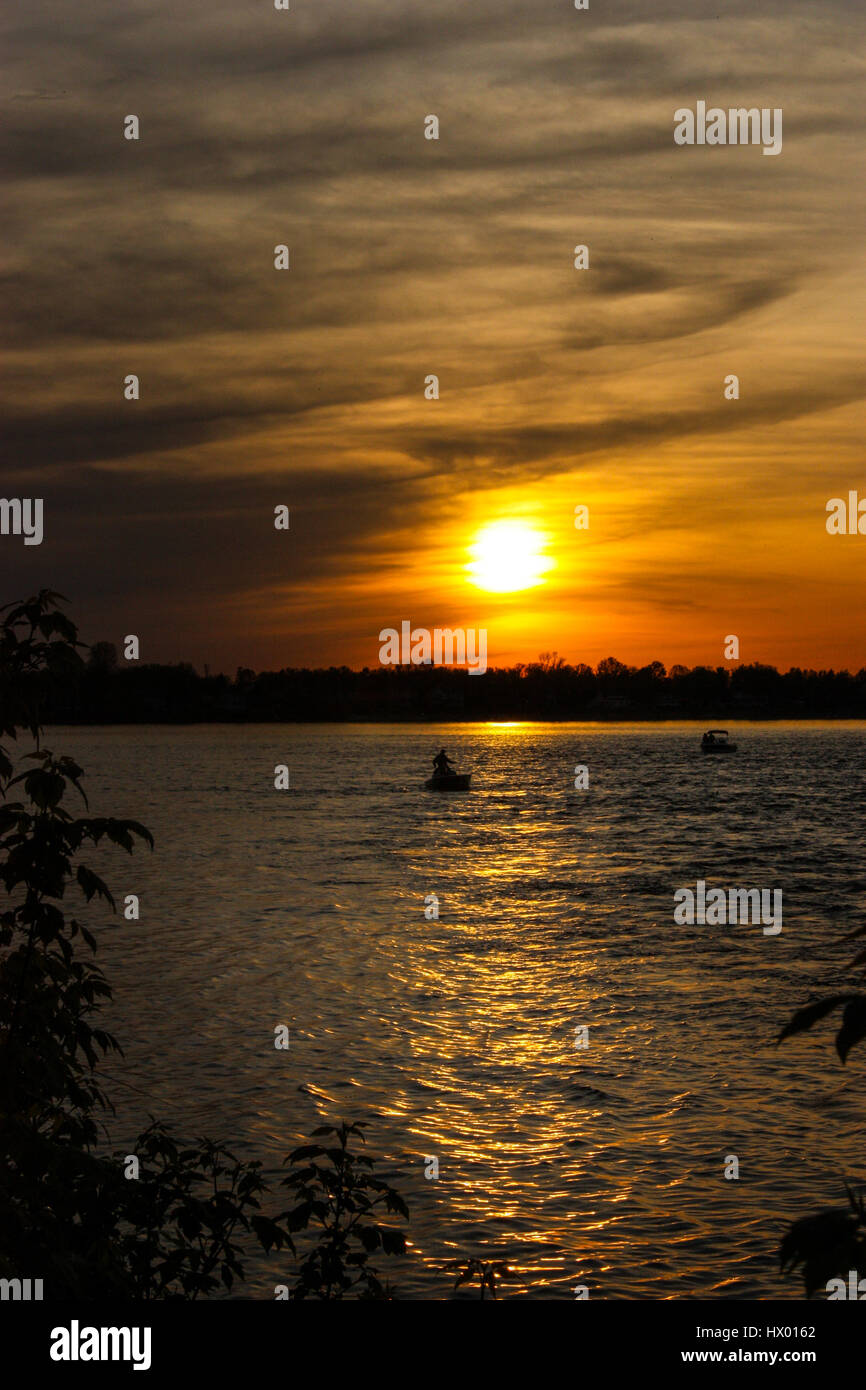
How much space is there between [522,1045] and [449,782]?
78.0 m

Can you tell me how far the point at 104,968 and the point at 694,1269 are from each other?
20881 mm

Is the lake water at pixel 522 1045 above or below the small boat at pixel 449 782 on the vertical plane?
below

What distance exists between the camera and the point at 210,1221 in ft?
26.6

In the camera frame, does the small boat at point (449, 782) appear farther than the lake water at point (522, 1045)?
Yes

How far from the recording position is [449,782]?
330 feet

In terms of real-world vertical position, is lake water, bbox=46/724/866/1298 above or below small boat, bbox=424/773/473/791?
below

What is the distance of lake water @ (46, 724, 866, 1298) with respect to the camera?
46.3 feet

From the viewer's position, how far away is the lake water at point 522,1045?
46.3ft

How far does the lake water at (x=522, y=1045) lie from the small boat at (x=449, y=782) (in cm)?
3915

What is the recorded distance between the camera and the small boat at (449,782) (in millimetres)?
99188

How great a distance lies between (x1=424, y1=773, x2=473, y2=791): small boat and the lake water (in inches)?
1541
